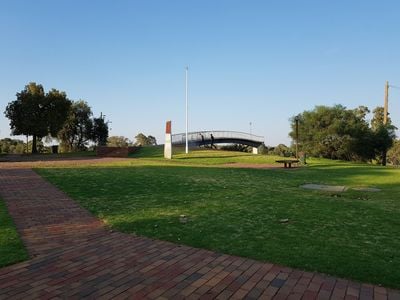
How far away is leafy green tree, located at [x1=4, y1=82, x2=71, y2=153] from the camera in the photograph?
36.1 meters

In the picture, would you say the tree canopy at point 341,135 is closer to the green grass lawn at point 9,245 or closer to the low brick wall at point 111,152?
the low brick wall at point 111,152

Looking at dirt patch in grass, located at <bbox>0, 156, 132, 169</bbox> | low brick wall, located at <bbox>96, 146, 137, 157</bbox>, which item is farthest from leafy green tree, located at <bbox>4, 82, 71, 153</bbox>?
dirt patch in grass, located at <bbox>0, 156, 132, 169</bbox>

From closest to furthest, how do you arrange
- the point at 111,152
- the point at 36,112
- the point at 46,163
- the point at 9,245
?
the point at 9,245, the point at 46,163, the point at 111,152, the point at 36,112

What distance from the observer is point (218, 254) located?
461cm

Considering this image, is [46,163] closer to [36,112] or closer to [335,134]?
[36,112]

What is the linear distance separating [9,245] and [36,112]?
34.9m

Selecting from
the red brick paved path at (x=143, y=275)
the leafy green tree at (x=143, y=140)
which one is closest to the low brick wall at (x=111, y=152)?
the red brick paved path at (x=143, y=275)

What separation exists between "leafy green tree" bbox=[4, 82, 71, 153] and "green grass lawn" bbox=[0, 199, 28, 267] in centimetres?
3280

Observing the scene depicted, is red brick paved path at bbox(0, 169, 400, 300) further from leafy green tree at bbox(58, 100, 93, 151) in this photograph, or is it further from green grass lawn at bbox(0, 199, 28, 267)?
leafy green tree at bbox(58, 100, 93, 151)

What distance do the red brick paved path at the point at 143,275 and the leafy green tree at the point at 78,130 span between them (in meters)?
43.9

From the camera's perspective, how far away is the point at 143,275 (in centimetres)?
390

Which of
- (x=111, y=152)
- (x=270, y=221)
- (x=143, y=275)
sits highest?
(x=111, y=152)

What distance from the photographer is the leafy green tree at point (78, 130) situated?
47156mm

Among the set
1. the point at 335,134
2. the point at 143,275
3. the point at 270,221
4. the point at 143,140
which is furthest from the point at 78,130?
the point at 143,275
